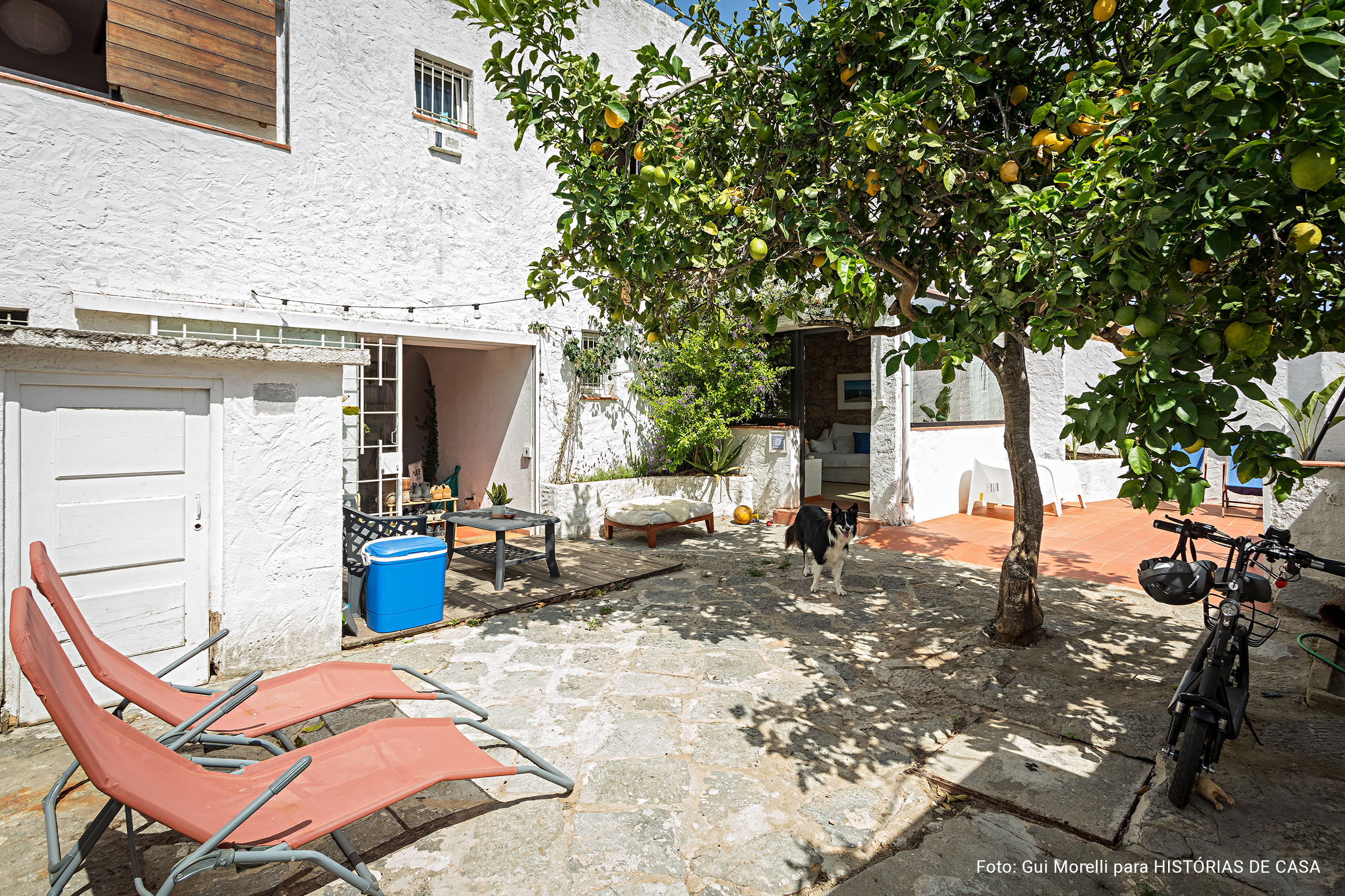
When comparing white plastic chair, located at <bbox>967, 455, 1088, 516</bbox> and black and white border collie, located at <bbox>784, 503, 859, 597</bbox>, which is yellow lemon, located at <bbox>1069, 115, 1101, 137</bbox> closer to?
black and white border collie, located at <bbox>784, 503, 859, 597</bbox>

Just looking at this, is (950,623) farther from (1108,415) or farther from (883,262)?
(1108,415)

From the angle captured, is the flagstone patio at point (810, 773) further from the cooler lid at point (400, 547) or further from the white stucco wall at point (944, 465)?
the white stucco wall at point (944, 465)

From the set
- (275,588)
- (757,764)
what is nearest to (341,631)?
(275,588)

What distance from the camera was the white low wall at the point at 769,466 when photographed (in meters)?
9.77

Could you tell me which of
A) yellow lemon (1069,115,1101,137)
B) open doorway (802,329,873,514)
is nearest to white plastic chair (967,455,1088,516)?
open doorway (802,329,873,514)

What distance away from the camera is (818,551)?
6.19 meters

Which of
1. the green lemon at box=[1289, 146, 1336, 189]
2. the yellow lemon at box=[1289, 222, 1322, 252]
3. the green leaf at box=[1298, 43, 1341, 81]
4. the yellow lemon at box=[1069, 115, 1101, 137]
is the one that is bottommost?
the yellow lemon at box=[1289, 222, 1322, 252]

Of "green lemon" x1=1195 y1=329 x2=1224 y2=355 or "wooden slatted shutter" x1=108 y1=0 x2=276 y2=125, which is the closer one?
"green lemon" x1=1195 y1=329 x2=1224 y2=355

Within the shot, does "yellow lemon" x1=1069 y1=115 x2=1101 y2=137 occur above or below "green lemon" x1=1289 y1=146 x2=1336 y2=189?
above

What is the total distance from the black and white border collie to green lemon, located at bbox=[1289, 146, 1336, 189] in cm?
460

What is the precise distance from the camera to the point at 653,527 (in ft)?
27.2

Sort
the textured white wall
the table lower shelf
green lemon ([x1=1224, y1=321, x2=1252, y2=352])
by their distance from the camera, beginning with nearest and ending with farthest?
green lemon ([x1=1224, y1=321, x2=1252, y2=352]) → the textured white wall → the table lower shelf

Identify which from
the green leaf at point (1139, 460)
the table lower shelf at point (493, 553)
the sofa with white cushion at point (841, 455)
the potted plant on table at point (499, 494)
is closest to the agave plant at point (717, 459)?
the potted plant on table at point (499, 494)

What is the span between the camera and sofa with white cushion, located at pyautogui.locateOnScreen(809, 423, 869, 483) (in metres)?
13.2
